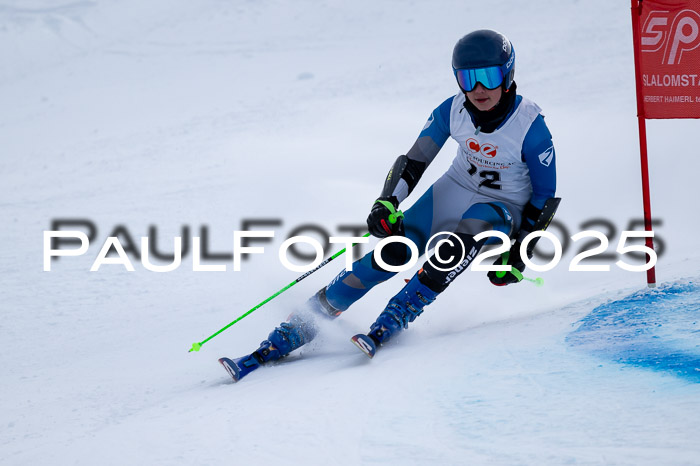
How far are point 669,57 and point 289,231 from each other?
2.99m

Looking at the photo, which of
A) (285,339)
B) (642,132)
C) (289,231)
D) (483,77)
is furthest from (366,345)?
(289,231)

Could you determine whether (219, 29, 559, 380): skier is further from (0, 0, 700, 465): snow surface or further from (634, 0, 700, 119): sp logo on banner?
(634, 0, 700, 119): sp logo on banner

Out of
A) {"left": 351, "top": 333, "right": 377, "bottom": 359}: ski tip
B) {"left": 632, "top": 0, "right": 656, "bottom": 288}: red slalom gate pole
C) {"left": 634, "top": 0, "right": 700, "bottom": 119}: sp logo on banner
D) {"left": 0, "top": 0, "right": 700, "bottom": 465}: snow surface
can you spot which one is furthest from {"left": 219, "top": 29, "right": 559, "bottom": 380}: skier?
{"left": 634, "top": 0, "right": 700, "bottom": 119}: sp logo on banner

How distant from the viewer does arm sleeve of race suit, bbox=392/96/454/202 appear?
3648 millimetres

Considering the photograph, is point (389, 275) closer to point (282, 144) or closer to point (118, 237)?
point (118, 237)

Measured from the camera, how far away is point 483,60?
10.5ft

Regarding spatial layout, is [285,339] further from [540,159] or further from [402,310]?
[540,159]

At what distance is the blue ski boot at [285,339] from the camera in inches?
130

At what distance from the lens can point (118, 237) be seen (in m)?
5.61

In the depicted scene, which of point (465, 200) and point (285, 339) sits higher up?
point (465, 200)

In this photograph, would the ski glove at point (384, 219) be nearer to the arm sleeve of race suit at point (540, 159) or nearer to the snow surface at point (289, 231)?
the snow surface at point (289, 231)

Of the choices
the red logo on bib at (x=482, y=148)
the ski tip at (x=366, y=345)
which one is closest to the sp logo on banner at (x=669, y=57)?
the red logo on bib at (x=482, y=148)

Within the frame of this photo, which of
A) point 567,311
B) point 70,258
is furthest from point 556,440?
point 70,258

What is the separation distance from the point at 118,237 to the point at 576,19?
7848 millimetres
